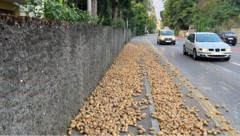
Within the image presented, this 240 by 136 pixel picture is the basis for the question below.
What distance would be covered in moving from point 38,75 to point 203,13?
62.3m

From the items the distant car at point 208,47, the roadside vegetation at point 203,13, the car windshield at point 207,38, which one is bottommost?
the distant car at point 208,47

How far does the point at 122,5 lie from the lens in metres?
17.8

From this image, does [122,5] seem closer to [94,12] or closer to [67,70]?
[94,12]

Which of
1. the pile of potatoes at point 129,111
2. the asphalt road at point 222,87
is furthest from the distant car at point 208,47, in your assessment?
the pile of potatoes at point 129,111

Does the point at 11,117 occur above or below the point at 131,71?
above

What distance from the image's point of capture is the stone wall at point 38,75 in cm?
246

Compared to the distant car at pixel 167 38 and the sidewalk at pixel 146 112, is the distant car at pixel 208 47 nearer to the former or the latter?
the sidewalk at pixel 146 112

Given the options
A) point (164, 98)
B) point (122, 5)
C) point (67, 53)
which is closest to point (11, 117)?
point (67, 53)

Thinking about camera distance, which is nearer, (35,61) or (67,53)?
(35,61)

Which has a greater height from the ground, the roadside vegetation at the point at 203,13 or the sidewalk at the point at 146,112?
the roadside vegetation at the point at 203,13

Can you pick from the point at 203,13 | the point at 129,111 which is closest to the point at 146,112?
the point at 129,111

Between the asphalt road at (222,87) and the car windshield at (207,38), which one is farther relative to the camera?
the car windshield at (207,38)

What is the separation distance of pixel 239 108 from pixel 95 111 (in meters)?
3.15

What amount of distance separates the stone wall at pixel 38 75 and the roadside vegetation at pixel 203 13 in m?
44.5
